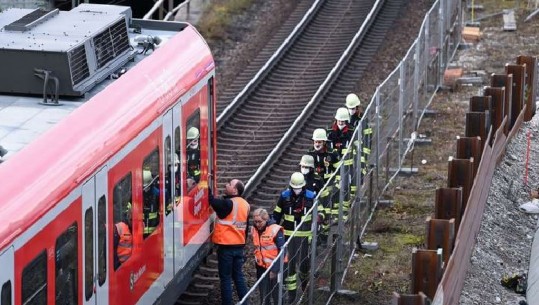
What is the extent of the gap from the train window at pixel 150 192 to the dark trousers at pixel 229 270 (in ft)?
5.80

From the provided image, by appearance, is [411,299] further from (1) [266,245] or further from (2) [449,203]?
(1) [266,245]

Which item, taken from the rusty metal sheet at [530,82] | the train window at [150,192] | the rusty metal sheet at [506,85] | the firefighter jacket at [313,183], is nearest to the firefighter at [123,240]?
the train window at [150,192]

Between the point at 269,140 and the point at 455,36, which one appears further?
the point at 455,36

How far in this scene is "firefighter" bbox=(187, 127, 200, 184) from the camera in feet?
52.1

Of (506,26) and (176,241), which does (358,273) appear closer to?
(176,241)

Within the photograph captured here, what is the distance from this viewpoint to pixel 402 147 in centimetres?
2205

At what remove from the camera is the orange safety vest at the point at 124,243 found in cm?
1338

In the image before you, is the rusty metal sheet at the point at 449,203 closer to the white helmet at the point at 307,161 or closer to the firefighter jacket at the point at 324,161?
the white helmet at the point at 307,161

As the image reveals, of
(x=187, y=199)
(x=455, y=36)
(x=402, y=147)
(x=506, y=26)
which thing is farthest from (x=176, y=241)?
(x=506, y=26)

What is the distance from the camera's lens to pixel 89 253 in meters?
12.5

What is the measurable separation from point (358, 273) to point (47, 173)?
6394mm

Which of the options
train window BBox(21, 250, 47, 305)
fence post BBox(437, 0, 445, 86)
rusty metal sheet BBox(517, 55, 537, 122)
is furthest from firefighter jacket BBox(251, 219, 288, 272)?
fence post BBox(437, 0, 445, 86)

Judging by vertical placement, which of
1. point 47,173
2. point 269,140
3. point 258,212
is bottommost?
point 269,140

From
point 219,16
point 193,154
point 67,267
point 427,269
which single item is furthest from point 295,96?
point 67,267
